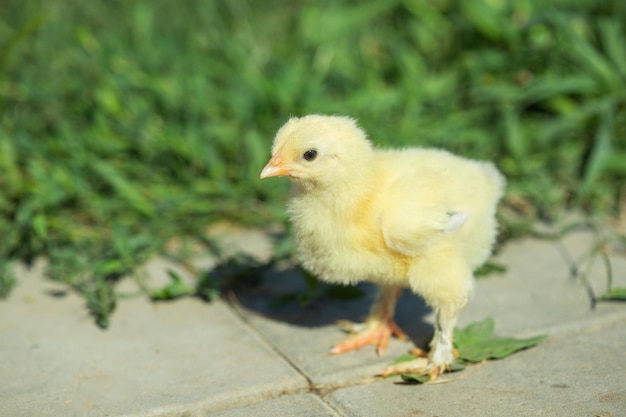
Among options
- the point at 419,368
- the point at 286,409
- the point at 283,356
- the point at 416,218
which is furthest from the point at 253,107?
the point at 286,409

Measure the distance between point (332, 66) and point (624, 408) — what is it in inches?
150

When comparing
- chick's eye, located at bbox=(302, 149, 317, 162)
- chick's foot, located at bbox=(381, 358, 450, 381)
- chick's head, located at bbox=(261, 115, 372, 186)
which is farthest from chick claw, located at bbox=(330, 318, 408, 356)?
chick's eye, located at bbox=(302, 149, 317, 162)

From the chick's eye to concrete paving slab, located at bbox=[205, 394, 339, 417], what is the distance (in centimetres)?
91

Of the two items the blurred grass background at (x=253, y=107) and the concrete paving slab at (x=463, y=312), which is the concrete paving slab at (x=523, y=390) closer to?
the concrete paving slab at (x=463, y=312)

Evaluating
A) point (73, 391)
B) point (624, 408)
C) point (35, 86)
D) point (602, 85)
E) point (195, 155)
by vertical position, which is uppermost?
point (602, 85)

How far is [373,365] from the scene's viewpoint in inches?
130

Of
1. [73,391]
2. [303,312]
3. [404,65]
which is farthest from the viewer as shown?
[404,65]

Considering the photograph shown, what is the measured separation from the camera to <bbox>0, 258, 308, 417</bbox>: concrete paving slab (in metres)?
3.03

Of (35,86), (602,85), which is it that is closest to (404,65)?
(602,85)

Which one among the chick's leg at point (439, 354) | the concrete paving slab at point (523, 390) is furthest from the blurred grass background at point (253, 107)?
the chick's leg at point (439, 354)

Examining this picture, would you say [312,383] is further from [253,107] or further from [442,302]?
[253,107]

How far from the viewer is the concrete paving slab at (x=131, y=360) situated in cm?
303

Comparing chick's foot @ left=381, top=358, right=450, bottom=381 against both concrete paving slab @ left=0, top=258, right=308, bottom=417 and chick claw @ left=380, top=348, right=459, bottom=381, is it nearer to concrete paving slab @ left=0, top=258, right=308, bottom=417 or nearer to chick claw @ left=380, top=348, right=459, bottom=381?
chick claw @ left=380, top=348, right=459, bottom=381

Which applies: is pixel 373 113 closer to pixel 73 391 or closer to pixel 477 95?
pixel 477 95
